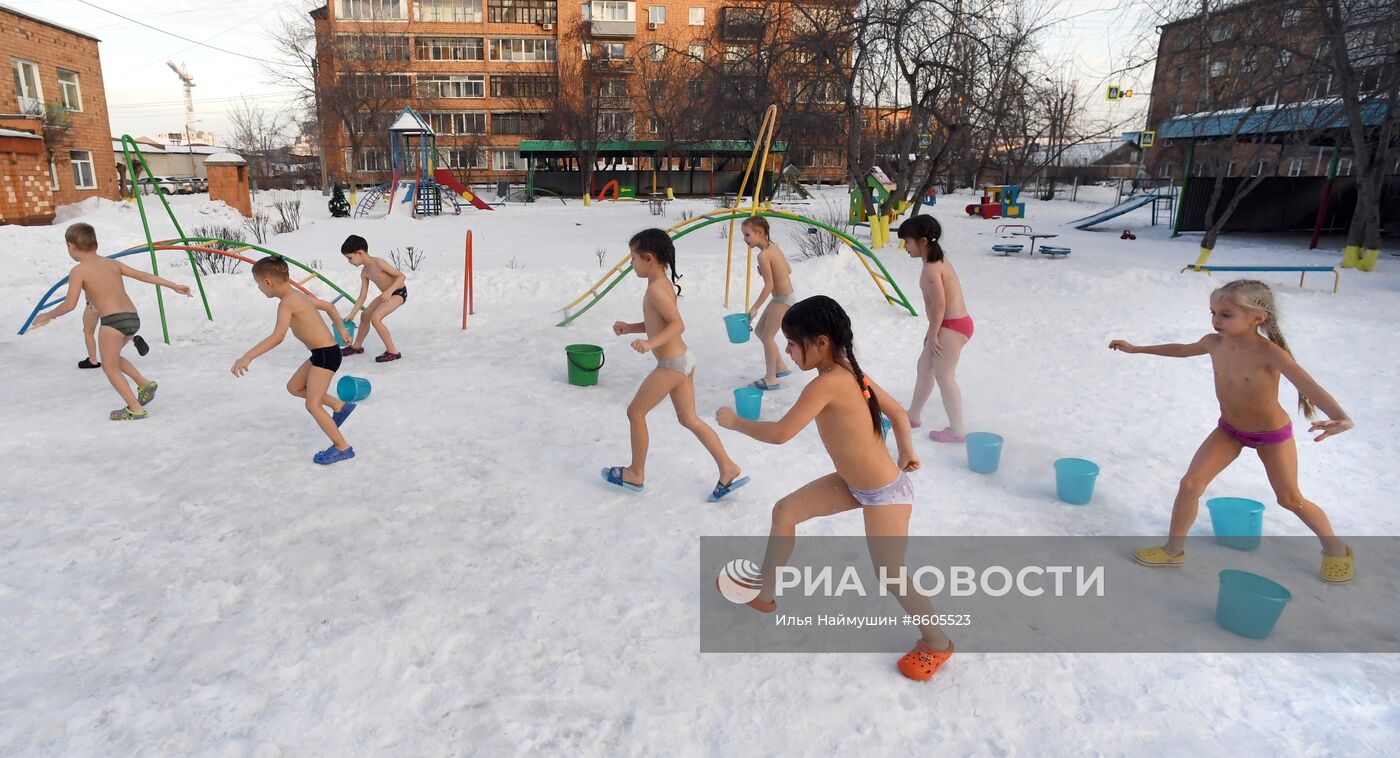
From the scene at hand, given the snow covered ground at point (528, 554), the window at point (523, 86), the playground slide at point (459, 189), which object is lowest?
the snow covered ground at point (528, 554)

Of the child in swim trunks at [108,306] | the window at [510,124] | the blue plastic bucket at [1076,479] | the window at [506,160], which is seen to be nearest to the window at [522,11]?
the window at [510,124]

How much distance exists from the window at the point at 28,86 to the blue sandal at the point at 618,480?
25.2 m

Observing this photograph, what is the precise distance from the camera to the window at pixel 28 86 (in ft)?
67.9

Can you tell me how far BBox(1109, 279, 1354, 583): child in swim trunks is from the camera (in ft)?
10.7

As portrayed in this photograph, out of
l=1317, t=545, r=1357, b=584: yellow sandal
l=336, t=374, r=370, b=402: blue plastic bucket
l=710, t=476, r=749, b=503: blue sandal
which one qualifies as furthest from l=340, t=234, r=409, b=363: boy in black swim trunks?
l=1317, t=545, r=1357, b=584: yellow sandal

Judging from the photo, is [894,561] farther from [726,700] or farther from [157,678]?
[157,678]

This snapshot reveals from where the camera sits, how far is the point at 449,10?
4828 cm

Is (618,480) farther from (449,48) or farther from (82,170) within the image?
(449,48)

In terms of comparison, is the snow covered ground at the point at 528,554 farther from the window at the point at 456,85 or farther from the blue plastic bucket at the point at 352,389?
the window at the point at 456,85

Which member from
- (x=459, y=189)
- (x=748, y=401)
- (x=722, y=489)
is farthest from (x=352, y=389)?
(x=459, y=189)

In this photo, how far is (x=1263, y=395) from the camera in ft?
10.9

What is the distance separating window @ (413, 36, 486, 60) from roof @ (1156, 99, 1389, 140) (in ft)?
137

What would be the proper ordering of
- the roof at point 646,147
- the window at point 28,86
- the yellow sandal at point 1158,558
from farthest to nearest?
the roof at point 646,147
the window at point 28,86
the yellow sandal at point 1158,558

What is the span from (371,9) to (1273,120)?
48.8 metres
